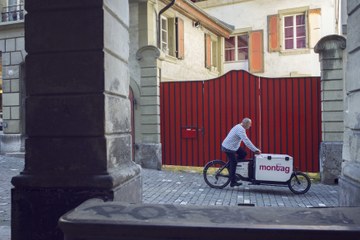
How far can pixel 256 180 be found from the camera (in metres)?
8.10

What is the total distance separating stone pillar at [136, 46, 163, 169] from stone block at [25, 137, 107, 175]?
7629 mm

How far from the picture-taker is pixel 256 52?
2023cm

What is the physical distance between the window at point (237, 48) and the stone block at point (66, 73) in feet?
61.8

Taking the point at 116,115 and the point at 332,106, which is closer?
the point at 116,115

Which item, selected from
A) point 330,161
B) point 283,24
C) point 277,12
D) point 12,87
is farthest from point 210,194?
point 277,12

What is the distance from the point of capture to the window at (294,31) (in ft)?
63.9

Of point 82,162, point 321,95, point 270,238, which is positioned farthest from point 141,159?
point 270,238

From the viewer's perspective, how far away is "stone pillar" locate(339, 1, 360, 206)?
351 centimetres

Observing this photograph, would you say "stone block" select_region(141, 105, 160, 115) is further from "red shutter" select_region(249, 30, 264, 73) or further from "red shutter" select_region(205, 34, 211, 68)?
"red shutter" select_region(249, 30, 264, 73)

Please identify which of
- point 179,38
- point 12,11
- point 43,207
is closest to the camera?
point 43,207

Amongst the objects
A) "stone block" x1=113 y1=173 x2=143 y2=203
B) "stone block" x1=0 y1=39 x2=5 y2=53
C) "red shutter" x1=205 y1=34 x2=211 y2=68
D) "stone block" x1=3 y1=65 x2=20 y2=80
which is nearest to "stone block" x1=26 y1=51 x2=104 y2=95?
"stone block" x1=113 y1=173 x2=143 y2=203

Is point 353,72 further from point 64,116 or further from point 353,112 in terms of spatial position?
point 64,116

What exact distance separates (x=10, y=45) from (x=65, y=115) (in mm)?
11352

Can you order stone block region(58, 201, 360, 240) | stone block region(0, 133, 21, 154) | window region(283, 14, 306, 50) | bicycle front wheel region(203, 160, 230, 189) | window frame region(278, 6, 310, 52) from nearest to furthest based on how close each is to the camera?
1. stone block region(58, 201, 360, 240)
2. bicycle front wheel region(203, 160, 230, 189)
3. stone block region(0, 133, 21, 154)
4. window frame region(278, 6, 310, 52)
5. window region(283, 14, 306, 50)
